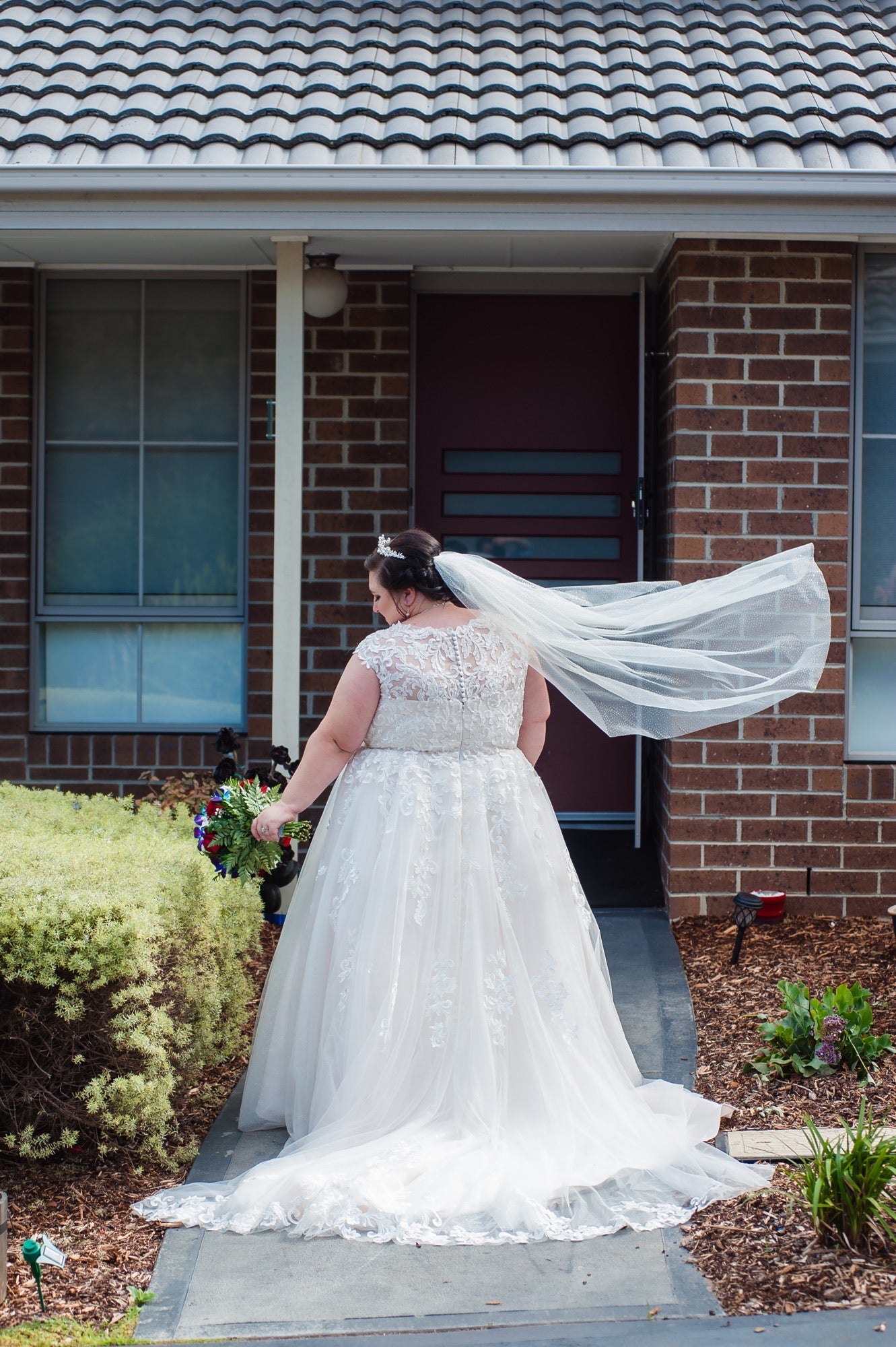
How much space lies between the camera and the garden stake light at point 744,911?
5.10 meters

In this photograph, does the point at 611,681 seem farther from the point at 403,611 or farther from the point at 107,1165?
the point at 107,1165

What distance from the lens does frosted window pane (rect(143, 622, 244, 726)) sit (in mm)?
6613

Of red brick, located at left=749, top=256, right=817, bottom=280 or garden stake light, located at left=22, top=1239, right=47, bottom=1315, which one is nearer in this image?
garden stake light, located at left=22, top=1239, right=47, bottom=1315

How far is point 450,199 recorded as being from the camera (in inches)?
200

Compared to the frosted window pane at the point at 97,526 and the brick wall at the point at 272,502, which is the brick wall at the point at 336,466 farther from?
the frosted window pane at the point at 97,526

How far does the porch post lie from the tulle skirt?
1.42 metres

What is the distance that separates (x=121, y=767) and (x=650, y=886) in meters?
2.65

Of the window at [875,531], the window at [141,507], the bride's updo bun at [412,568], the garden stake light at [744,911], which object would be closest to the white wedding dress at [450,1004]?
the bride's updo bun at [412,568]

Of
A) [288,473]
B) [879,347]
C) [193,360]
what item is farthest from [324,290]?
[879,347]

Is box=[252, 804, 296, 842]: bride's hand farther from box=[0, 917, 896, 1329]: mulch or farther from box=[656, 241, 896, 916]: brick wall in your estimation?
box=[656, 241, 896, 916]: brick wall

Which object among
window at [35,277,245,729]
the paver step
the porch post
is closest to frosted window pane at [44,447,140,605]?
window at [35,277,245,729]

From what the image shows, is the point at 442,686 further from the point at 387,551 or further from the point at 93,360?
the point at 93,360

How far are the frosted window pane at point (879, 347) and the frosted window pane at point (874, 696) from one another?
3.17 ft

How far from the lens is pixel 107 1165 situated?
145 inches
